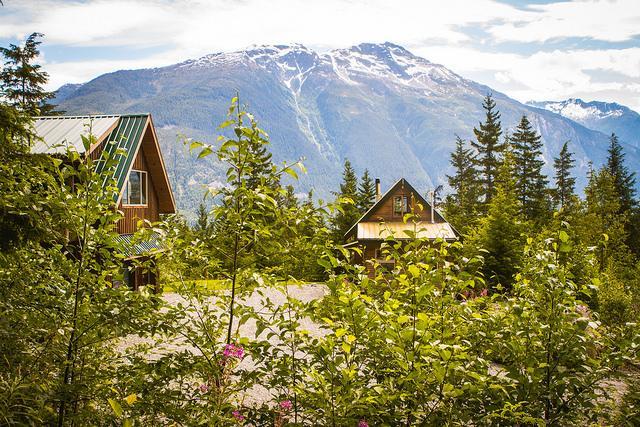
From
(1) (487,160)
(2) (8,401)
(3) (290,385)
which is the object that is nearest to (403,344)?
(3) (290,385)

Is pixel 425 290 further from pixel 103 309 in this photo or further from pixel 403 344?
pixel 103 309

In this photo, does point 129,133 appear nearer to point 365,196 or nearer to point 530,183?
point 365,196

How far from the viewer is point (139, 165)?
1934 centimetres

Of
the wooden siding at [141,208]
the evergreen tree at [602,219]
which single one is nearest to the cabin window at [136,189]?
the wooden siding at [141,208]

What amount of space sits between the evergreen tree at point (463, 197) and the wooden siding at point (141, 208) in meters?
Result: 22.0

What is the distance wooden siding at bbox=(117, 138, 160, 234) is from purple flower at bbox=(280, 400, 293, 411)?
15.7m

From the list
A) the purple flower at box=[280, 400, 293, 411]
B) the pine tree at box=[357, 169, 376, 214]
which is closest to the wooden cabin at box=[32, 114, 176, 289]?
the purple flower at box=[280, 400, 293, 411]

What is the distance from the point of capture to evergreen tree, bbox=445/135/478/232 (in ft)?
129

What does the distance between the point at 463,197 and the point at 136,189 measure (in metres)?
34.9

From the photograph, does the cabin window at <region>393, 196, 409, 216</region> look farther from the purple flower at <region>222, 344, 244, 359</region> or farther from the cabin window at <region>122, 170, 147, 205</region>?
the purple flower at <region>222, 344, 244, 359</region>

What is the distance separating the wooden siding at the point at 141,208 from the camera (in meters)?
18.1

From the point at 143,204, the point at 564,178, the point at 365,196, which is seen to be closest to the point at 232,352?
the point at 143,204

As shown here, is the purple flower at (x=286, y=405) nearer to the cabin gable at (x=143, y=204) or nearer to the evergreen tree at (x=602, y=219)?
the cabin gable at (x=143, y=204)

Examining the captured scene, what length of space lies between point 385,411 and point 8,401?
242cm
